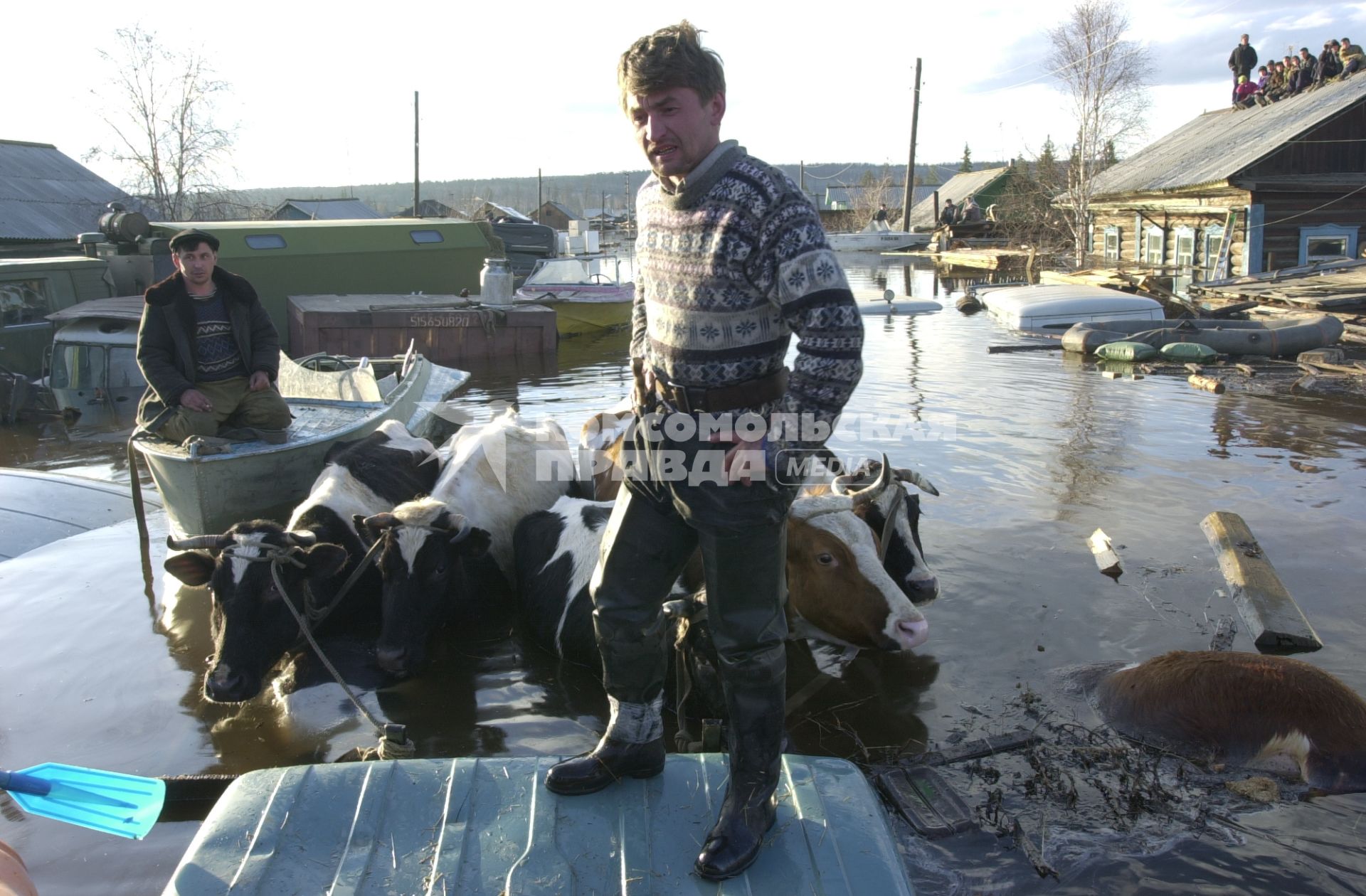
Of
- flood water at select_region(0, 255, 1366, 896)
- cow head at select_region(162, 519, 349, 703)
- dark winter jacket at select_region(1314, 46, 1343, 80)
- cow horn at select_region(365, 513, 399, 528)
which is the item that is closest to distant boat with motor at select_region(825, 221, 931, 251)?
dark winter jacket at select_region(1314, 46, 1343, 80)

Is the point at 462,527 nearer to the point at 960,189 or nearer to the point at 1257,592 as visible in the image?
the point at 1257,592

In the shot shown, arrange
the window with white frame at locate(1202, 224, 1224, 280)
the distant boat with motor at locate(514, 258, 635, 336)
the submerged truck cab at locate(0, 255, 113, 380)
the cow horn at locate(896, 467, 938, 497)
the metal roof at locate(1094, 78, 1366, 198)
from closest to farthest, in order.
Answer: the cow horn at locate(896, 467, 938, 497)
the submerged truck cab at locate(0, 255, 113, 380)
the metal roof at locate(1094, 78, 1366, 198)
the distant boat with motor at locate(514, 258, 635, 336)
the window with white frame at locate(1202, 224, 1224, 280)

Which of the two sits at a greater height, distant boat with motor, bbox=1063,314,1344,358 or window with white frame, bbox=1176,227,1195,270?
window with white frame, bbox=1176,227,1195,270

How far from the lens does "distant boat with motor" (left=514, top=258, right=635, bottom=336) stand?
70.3 ft

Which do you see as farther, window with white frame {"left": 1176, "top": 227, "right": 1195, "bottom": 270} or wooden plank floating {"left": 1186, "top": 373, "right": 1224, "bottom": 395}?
window with white frame {"left": 1176, "top": 227, "right": 1195, "bottom": 270}

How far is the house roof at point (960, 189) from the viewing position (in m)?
51.8

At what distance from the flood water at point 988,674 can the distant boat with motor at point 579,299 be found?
38.6 ft

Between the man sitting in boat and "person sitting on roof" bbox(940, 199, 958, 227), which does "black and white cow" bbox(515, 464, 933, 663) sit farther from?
"person sitting on roof" bbox(940, 199, 958, 227)

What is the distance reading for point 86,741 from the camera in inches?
183

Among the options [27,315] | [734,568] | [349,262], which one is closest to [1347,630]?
[734,568]

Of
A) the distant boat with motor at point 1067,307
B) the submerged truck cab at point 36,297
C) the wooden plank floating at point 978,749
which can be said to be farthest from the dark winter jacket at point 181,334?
the distant boat with motor at point 1067,307

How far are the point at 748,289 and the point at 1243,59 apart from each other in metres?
31.3

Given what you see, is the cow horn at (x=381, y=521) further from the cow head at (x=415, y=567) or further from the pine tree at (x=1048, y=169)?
the pine tree at (x=1048, y=169)

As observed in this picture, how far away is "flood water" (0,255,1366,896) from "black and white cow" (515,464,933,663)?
255mm
